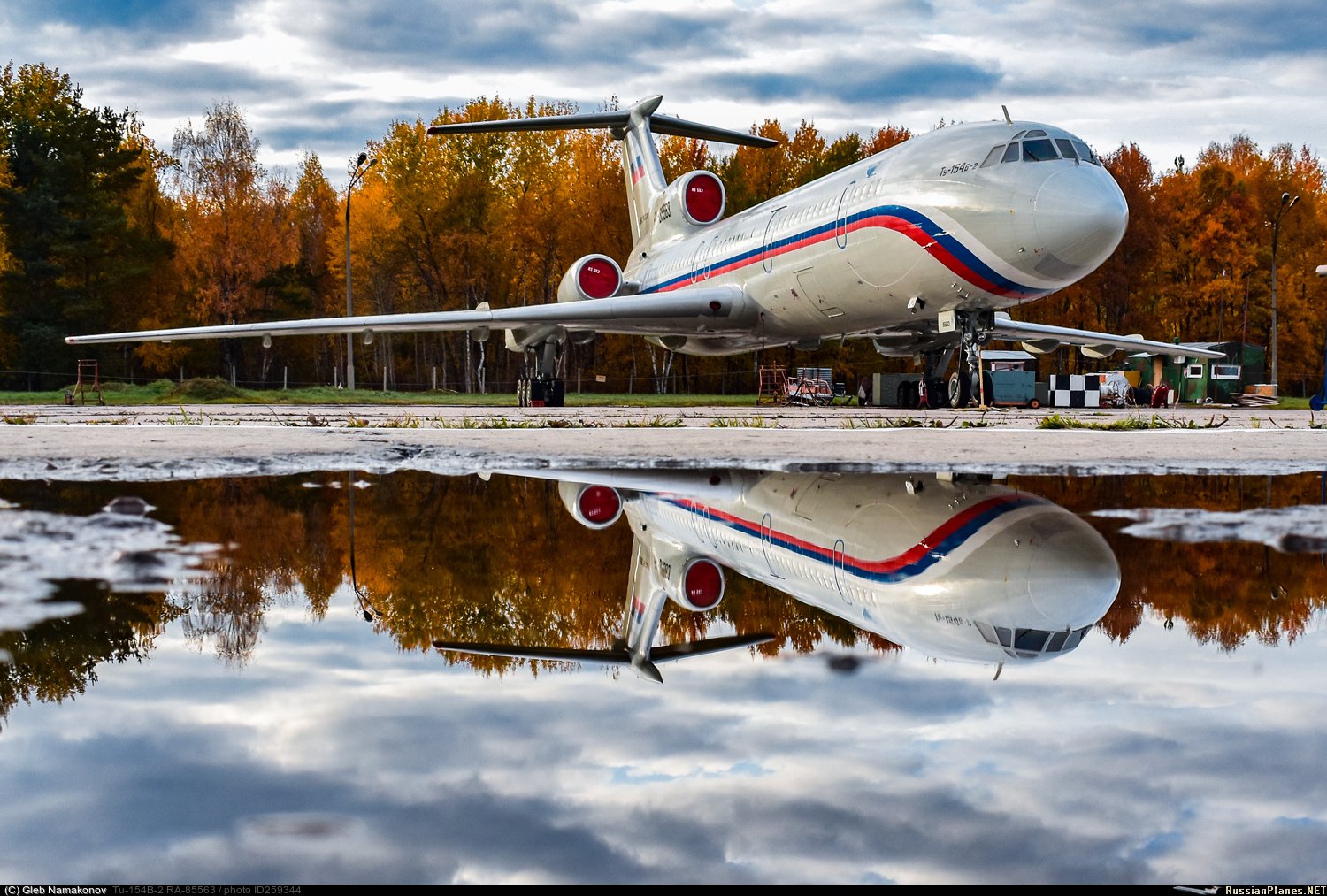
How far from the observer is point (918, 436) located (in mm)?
10703

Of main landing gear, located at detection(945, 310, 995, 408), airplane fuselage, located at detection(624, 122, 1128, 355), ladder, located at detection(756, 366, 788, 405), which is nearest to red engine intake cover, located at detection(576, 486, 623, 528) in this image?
airplane fuselage, located at detection(624, 122, 1128, 355)

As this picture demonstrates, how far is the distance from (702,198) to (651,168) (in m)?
3.70

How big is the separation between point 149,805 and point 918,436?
9.61 m

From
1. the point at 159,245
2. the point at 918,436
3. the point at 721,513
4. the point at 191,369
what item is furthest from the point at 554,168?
the point at 721,513

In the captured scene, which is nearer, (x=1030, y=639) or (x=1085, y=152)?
(x=1030, y=639)

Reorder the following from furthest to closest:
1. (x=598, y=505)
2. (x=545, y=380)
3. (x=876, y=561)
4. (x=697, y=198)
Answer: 1. (x=697, y=198)
2. (x=545, y=380)
3. (x=598, y=505)
4. (x=876, y=561)

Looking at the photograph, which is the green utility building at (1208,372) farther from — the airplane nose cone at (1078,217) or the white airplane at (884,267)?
the airplane nose cone at (1078,217)

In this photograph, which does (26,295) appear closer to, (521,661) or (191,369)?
(191,369)

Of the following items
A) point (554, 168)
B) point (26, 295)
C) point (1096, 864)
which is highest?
point (554, 168)

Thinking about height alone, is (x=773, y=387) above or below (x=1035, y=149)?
below

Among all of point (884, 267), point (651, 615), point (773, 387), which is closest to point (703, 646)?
point (651, 615)

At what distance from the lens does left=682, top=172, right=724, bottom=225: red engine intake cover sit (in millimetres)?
Result: 27125

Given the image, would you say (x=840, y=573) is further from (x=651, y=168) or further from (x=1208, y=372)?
(x=1208, y=372)

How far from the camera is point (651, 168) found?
30.5 meters
